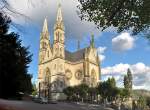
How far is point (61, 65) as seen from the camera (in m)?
113

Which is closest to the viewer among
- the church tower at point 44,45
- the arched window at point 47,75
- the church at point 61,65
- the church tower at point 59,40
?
the church at point 61,65

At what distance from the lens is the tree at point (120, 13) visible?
59.5 ft

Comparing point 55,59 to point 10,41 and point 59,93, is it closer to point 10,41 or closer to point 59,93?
point 59,93

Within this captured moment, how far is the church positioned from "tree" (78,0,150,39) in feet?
290

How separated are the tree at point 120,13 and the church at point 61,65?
8849 cm

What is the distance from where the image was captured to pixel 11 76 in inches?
1144

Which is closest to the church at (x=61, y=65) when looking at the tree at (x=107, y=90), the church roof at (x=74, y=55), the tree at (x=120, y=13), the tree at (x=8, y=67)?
the church roof at (x=74, y=55)

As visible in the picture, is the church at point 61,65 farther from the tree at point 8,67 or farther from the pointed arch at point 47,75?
the tree at point 8,67

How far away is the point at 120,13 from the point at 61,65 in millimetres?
95026

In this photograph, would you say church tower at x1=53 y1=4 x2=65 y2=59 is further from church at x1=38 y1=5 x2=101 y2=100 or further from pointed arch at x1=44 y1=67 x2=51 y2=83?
pointed arch at x1=44 y1=67 x2=51 y2=83

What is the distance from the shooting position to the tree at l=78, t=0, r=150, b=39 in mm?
18141

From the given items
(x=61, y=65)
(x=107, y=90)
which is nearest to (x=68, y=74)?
(x=61, y=65)

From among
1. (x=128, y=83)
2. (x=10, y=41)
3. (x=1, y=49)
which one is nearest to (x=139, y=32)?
(x=1, y=49)

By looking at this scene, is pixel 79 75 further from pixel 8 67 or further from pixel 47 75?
pixel 8 67
